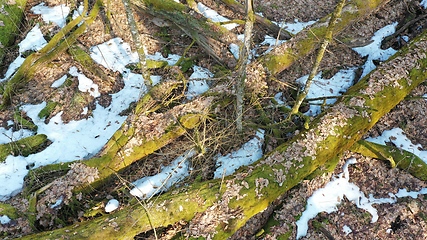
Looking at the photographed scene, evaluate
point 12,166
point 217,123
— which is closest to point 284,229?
point 217,123

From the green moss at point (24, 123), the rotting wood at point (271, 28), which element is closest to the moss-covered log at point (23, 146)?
the green moss at point (24, 123)

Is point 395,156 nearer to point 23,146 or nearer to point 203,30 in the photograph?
point 203,30

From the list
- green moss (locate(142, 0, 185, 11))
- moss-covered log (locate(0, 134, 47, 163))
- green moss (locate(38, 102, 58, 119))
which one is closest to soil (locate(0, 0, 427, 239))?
green moss (locate(38, 102, 58, 119))

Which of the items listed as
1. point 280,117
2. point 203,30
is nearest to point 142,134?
point 280,117

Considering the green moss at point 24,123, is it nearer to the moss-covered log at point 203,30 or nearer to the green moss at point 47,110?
the green moss at point 47,110

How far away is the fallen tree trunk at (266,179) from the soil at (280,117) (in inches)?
15.3

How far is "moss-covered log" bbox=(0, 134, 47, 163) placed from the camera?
5.49m

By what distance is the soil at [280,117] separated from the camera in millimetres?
5125

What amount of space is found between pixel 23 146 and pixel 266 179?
4.45 meters

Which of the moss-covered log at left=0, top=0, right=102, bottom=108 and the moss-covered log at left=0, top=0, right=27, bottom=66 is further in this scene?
the moss-covered log at left=0, top=0, right=27, bottom=66

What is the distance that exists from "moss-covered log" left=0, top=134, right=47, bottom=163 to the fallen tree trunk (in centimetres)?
202

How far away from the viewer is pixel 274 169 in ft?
16.2

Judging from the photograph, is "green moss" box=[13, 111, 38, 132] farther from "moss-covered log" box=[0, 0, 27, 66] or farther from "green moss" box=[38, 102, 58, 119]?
"moss-covered log" box=[0, 0, 27, 66]

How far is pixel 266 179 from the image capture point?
4824 mm
